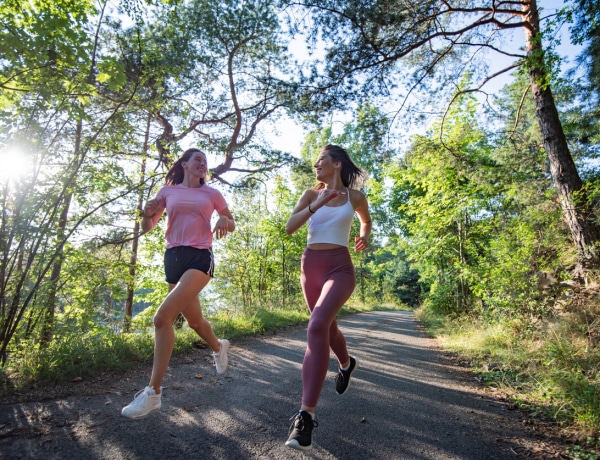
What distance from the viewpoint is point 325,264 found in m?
2.61

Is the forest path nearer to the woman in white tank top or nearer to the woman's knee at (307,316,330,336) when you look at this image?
the woman in white tank top

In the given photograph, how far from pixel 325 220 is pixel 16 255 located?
374 cm

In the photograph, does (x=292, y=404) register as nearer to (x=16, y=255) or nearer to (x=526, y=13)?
(x=16, y=255)

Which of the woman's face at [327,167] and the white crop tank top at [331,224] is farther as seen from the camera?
the woman's face at [327,167]

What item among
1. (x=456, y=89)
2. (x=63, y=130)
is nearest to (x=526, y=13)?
(x=456, y=89)

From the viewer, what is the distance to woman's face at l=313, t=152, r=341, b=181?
9.61 feet

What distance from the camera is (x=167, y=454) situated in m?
1.97

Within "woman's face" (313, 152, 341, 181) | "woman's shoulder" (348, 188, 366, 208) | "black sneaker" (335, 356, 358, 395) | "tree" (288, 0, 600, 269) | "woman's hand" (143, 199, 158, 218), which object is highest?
"tree" (288, 0, 600, 269)

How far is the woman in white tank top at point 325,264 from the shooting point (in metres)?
2.09

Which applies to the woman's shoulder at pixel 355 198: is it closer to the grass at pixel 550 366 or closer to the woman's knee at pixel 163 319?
the woman's knee at pixel 163 319

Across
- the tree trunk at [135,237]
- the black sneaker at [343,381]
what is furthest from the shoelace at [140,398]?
the tree trunk at [135,237]

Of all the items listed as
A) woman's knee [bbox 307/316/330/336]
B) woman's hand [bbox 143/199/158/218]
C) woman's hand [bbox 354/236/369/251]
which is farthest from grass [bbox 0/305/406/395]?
woman's hand [bbox 354/236/369/251]

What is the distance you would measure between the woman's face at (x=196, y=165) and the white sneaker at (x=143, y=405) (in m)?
1.87

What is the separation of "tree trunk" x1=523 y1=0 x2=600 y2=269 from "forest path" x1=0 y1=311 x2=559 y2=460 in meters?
2.93
